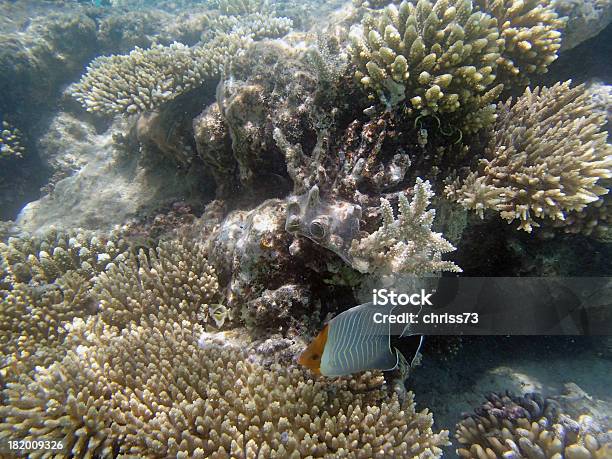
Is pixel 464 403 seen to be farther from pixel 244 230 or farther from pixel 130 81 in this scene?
pixel 130 81

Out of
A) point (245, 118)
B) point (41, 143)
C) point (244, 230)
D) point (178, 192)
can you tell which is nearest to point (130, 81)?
point (178, 192)

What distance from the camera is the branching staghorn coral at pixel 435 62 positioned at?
313 centimetres

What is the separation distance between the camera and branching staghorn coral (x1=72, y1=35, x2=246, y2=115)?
5.32m

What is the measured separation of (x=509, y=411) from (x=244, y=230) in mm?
2909

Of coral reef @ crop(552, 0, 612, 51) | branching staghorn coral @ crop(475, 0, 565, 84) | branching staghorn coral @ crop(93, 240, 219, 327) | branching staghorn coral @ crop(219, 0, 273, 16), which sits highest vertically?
branching staghorn coral @ crop(219, 0, 273, 16)

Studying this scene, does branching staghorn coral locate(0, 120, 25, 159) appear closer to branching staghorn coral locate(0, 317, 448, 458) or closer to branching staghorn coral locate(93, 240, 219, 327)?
branching staghorn coral locate(93, 240, 219, 327)

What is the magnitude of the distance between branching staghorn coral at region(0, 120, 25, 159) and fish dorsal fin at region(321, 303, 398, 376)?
10.1m

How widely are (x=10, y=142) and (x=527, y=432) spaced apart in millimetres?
11397

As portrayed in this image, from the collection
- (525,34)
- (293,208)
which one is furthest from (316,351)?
(525,34)

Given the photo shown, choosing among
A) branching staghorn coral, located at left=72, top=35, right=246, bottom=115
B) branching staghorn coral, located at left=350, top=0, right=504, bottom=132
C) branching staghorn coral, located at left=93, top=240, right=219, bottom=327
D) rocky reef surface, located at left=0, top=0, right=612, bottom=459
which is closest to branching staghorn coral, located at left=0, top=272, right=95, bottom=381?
rocky reef surface, located at left=0, top=0, right=612, bottom=459

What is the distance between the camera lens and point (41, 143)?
8773 millimetres

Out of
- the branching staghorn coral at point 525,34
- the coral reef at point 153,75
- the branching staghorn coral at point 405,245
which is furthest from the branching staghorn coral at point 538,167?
the coral reef at point 153,75

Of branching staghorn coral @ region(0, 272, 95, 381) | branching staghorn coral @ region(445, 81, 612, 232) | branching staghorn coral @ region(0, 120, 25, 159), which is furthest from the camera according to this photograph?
branching staghorn coral @ region(0, 120, 25, 159)

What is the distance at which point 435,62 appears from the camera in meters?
3.19
